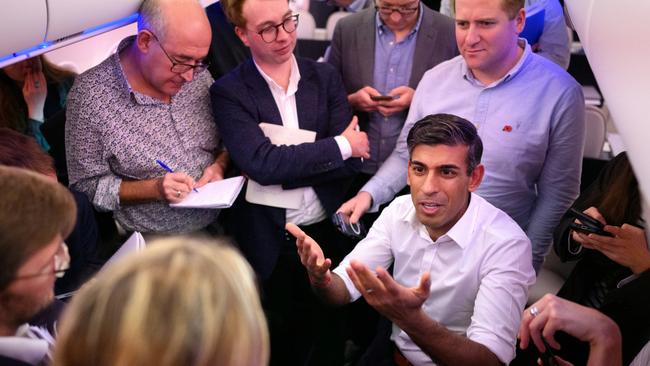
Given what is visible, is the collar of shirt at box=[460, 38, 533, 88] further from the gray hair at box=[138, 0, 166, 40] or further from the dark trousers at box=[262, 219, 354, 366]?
the gray hair at box=[138, 0, 166, 40]

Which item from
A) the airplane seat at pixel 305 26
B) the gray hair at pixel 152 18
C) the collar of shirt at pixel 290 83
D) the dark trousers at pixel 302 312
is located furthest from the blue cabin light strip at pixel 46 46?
the airplane seat at pixel 305 26

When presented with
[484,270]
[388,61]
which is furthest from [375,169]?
[484,270]

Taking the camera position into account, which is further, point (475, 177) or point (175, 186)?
point (175, 186)

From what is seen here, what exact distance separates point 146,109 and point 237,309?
4.67 ft

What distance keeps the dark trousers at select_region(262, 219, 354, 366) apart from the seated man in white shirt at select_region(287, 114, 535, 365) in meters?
0.42

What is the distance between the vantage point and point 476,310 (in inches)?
67.3

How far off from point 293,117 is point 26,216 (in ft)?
4.58

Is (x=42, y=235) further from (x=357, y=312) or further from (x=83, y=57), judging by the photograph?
(x=83, y=57)

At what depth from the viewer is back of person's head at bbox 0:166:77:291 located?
975mm

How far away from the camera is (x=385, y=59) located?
2.57 m

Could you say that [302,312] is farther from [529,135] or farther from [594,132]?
[594,132]

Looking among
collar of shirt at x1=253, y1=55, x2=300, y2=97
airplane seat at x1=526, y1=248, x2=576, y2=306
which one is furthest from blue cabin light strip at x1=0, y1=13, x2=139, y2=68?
airplane seat at x1=526, y1=248, x2=576, y2=306

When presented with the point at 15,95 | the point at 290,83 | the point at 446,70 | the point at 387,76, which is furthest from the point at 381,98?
the point at 15,95

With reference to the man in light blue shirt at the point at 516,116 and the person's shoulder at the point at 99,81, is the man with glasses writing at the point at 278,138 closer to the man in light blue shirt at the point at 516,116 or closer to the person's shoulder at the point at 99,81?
the man in light blue shirt at the point at 516,116
